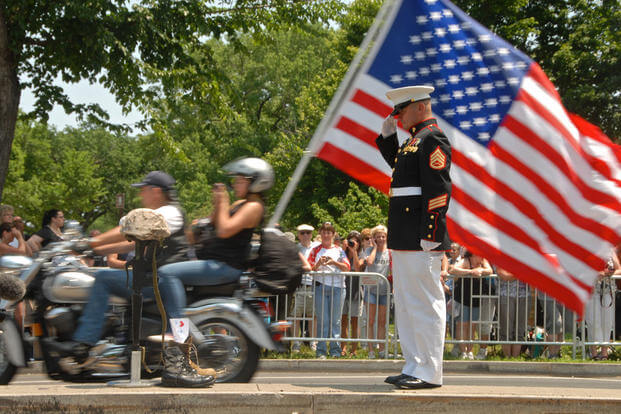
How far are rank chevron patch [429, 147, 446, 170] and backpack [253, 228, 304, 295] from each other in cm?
142

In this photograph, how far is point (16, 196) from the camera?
188ft

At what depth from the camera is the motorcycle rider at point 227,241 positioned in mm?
6375

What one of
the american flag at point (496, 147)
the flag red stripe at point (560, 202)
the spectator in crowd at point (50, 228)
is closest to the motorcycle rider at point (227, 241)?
the american flag at point (496, 147)

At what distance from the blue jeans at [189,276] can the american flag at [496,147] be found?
45.5 inches

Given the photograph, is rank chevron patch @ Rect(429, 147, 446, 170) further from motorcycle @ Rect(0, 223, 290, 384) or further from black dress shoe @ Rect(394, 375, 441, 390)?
motorcycle @ Rect(0, 223, 290, 384)

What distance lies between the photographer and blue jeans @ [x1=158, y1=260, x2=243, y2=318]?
20.9 ft

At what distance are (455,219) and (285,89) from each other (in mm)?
46573

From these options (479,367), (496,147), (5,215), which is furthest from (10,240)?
(496,147)

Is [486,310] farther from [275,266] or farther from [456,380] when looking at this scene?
[275,266]

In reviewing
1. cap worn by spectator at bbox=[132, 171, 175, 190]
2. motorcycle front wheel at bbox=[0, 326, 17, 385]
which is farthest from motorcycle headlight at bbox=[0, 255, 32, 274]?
cap worn by spectator at bbox=[132, 171, 175, 190]

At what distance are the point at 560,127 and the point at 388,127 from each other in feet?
4.71

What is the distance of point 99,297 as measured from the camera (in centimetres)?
635

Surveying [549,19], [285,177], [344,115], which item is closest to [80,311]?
[344,115]

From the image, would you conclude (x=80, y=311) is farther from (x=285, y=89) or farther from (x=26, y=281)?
(x=285, y=89)
